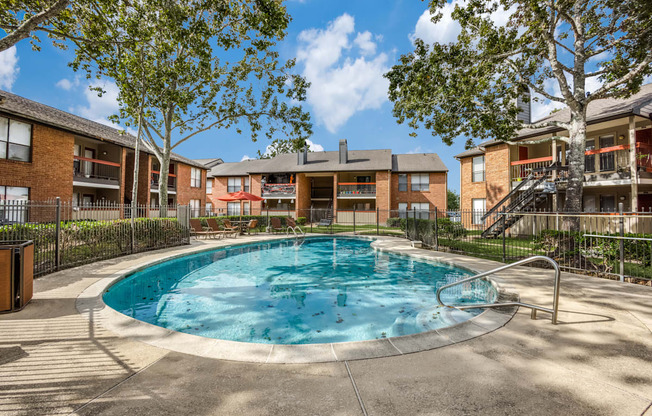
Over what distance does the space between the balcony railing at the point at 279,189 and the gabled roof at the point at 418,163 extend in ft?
37.9

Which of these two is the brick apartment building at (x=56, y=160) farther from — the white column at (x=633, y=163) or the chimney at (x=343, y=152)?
the white column at (x=633, y=163)

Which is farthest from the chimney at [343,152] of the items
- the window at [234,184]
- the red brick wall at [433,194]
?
the window at [234,184]

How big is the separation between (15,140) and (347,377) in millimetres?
20805

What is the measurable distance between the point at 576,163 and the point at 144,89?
740 inches

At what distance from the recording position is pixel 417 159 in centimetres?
3209

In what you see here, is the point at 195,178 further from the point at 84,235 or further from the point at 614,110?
the point at 614,110

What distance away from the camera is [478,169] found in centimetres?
2214

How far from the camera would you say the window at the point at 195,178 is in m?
29.9

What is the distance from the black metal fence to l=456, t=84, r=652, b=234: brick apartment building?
17.9 meters

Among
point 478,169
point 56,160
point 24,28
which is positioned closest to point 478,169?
point 478,169

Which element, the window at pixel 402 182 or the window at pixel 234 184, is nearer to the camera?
→ the window at pixel 402 182

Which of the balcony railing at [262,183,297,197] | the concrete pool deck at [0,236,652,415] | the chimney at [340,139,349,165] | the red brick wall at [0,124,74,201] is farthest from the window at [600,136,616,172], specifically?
the red brick wall at [0,124,74,201]

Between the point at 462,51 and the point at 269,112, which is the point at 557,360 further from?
the point at 269,112

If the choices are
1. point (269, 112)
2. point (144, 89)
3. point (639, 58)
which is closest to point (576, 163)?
point (639, 58)
